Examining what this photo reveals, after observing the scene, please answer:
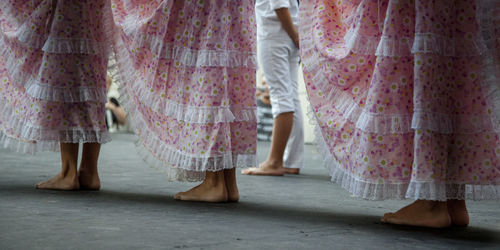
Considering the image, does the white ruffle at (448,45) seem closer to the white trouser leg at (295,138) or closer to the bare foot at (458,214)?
the bare foot at (458,214)

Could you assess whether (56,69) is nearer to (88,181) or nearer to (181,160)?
(88,181)

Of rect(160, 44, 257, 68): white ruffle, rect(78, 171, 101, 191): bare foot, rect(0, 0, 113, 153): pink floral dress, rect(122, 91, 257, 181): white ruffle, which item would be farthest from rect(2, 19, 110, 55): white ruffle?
rect(78, 171, 101, 191): bare foot

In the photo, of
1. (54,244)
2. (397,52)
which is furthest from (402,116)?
(54,244)

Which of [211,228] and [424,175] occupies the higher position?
[424,175]

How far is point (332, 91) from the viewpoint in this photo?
2521 mm

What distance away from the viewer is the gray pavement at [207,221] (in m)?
1.91

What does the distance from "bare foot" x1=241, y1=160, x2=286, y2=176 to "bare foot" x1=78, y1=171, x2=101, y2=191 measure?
134 cm

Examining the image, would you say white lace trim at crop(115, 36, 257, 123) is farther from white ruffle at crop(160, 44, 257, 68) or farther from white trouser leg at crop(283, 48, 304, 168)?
white trouser leg at crop(283, 48, 304, 168)

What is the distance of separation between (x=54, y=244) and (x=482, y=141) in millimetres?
1387

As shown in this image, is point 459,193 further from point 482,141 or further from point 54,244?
point 54,244

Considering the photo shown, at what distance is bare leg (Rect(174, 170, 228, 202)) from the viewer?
9.34ft

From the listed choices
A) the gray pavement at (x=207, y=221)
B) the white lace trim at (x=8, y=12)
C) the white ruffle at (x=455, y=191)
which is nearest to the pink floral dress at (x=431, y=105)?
the white ruffle at (x=455, y=191)

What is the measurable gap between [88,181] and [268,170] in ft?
4.95

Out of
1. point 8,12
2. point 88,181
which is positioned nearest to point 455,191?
point 88,181
